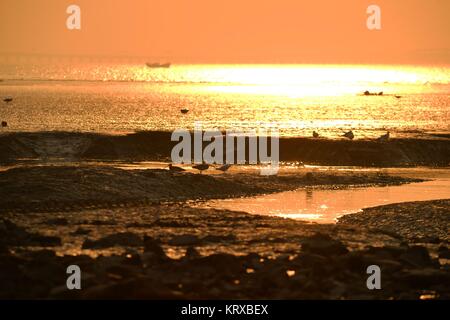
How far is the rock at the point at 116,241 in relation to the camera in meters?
26.1

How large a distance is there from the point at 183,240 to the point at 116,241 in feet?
6.22

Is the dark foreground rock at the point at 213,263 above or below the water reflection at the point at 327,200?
above

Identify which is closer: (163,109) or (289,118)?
(289,118)

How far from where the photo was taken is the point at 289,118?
115625mm

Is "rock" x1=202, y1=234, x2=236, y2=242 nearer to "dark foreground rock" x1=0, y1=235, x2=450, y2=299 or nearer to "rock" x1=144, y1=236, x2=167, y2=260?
"rock" x1=144, y1=236, x2=167, y2=260

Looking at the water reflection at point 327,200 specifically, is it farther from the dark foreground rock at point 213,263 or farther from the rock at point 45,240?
the rock at point 45,240

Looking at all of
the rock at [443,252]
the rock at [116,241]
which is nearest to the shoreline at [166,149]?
the rock at [116,241]

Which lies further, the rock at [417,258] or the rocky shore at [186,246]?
the rock at [417,258]

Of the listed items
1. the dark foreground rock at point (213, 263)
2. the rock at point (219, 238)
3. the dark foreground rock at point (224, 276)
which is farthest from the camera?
the rock at point (219, 238)

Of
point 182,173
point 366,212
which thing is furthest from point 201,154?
point 366,212

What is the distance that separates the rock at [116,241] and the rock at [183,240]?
0.95 metres

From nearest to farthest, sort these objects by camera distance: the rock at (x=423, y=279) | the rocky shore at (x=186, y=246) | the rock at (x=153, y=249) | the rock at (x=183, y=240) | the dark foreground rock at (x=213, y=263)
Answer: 1. the dark foreground rock at (x=213, y=263)
2. the rocky shore at (x=186, y=246)
3. the rock at (x=423, y=279)
4. the rock at (x=153, y=249)
5. the rock at (x=183, y=240)
